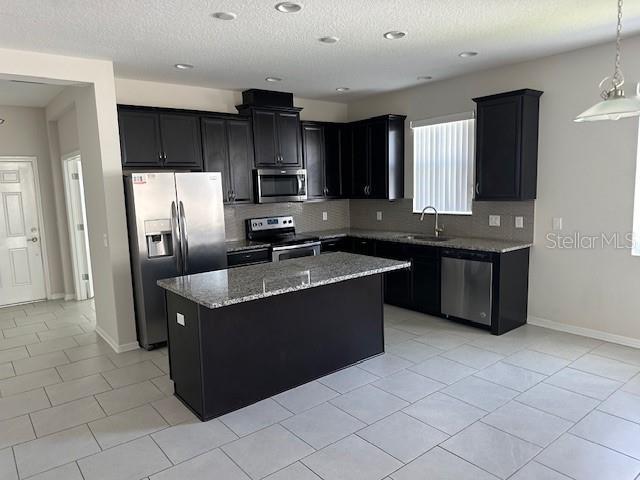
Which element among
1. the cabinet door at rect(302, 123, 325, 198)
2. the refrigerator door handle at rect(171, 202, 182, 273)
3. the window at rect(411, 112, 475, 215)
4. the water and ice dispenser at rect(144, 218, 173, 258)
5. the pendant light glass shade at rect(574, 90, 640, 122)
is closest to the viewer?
the pendant light glass shade at rect(574, 90, 640, 122)

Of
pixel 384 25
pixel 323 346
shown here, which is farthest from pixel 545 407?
pixel 384 25

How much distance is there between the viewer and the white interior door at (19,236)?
6074 millimetres

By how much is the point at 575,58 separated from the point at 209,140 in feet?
12.4

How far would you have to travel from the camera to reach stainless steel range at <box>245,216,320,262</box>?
17.4 ft

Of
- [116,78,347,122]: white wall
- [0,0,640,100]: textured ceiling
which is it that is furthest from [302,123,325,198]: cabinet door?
[0,0,640,100]: textured ceiling

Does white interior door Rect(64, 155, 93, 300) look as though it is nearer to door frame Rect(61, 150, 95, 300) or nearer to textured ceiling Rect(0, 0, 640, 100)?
door frame Rect(61, 150, 95, 300)

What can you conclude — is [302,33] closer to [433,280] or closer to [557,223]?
[433,280]

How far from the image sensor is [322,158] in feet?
20.1

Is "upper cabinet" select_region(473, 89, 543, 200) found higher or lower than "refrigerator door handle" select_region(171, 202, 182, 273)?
higher

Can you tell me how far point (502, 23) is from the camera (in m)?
3.29

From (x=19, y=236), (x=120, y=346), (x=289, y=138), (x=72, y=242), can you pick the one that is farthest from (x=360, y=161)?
(x=19, y=236)

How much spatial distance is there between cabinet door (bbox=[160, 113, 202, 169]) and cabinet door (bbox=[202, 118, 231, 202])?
0.08 metres

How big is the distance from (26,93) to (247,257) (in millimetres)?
3290

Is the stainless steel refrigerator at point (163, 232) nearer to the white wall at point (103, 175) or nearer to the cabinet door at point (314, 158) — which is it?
the white wall at point (103, 175)
